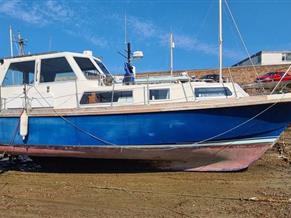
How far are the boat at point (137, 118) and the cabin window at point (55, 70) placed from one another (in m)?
0.02

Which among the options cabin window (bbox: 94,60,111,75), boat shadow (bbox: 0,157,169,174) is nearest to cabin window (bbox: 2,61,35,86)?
cabin window (bbox: 94,60,111,75)

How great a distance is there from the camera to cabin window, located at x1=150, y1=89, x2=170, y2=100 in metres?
9.12

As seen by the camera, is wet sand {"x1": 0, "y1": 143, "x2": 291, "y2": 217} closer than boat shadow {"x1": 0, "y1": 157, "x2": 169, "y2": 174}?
Yes

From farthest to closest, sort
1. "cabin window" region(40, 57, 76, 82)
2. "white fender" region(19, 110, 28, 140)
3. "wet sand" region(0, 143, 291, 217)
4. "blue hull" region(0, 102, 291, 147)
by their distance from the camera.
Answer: "cabin window" region(40, 57, 76, 82), "white fender" region(19, 110, 28, 140), "blue hull" region(0, 102, 291, 147), "wet sand" region(0, 143, 291, 217)

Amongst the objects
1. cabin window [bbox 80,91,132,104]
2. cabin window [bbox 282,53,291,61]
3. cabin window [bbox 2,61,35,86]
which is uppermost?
cabin window [bbox 282,53,291,61]

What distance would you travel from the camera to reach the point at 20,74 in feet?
34.2

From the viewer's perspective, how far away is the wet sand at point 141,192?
21.0 feet

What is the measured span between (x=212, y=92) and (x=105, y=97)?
2462mm

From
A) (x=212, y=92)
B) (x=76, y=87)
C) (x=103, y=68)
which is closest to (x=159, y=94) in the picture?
(x=212, y=92)

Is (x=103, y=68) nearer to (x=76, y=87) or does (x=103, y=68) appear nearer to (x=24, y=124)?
(x=76, y=87)

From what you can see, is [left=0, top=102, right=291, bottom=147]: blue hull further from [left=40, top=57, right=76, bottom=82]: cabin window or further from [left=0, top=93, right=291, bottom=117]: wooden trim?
[left=40, top=57, right=76, bottom=82]: cabin window

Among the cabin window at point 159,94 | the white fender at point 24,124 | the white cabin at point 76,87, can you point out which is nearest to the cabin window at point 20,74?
the white cabin at point 76,87

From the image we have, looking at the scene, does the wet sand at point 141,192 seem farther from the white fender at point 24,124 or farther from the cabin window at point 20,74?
the cabin window at point 20,74

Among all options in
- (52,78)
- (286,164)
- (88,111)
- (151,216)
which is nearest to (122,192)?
(151,216)
